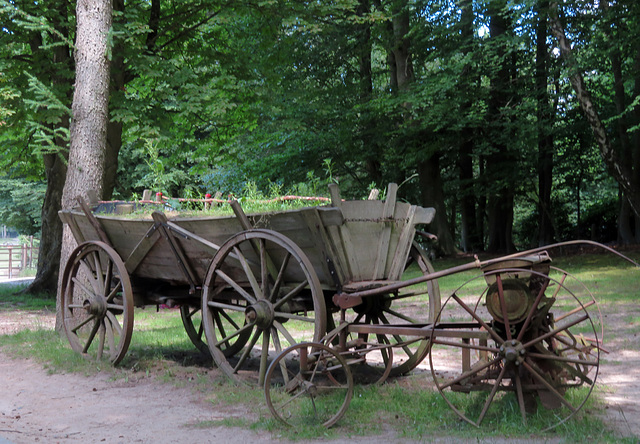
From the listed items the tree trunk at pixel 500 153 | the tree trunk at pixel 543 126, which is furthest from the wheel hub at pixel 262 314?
the tree trunk at pixel 500 153

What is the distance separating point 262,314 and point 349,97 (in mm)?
16304

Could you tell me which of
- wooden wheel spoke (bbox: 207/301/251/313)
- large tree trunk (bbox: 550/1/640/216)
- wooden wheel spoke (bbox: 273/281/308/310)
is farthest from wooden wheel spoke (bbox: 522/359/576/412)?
large tree trunk (bbox: 550/1/640/216)

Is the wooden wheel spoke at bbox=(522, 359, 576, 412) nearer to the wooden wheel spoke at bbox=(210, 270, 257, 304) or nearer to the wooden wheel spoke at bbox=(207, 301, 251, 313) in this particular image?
the wooden wheel spoke at bbox=(210, 270, 257, 304)

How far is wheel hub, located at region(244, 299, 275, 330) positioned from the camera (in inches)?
220

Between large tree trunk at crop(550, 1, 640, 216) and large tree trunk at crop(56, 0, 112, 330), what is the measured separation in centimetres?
983

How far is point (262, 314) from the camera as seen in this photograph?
5590 millimetres

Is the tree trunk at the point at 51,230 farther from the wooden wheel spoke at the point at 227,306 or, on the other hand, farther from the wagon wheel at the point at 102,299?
the wooden wheel spoke at the point at 227,306

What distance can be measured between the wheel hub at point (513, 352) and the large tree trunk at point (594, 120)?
1184cm

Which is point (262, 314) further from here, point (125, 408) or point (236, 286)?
point (125, 408)

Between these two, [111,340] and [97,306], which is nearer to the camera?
[111,340]

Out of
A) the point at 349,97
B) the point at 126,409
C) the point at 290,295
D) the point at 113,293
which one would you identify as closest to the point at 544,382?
the point at 290,295

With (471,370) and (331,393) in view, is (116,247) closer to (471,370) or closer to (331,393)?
(331,393)

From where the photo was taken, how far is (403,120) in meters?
19.5

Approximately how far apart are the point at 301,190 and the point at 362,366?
73.3 inches
